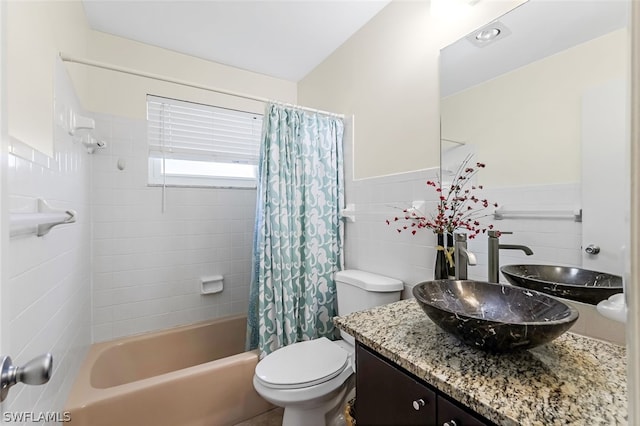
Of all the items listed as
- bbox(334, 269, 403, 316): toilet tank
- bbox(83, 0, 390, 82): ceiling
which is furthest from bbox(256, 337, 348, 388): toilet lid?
bbox(83, 0, 390, 82): ceiling

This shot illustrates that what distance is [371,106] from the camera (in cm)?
181

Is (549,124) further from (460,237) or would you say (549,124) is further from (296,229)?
(296,229)

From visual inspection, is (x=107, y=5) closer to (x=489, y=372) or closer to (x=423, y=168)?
(x=423, y=168)

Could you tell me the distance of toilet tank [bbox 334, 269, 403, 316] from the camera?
1545mm

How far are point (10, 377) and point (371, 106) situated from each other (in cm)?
185

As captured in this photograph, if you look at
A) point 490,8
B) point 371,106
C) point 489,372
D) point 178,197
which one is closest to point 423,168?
point 371,106

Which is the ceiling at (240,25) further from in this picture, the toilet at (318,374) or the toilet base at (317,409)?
the toilet base at (317,409)

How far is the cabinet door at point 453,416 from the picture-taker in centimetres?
63

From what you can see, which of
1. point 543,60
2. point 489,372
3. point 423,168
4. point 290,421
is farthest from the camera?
point 423,168

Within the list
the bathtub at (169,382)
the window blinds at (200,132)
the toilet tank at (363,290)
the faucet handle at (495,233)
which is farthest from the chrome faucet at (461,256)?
the window blinds at (200,132)

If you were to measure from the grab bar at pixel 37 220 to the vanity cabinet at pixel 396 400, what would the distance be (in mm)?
966

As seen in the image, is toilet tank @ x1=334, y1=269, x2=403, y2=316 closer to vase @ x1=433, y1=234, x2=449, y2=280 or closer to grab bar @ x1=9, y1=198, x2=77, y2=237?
vase @ x1=433, y1=234, x2=449, y2=280

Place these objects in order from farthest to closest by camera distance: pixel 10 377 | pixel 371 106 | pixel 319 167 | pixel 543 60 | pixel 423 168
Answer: pixel 319 167, pixel 371 106, pixel 423 168, pixel 543 60, pixel 10 377

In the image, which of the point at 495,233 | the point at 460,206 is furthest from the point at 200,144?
the point at 495,233
